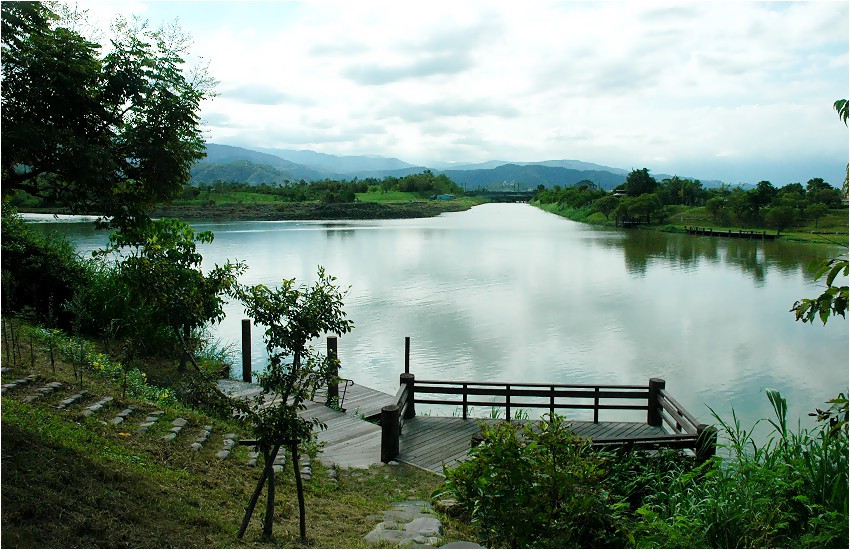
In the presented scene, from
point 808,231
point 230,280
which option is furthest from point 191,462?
point 808,231

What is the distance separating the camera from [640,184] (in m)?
98.3

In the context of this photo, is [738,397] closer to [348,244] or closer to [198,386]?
[198,386]

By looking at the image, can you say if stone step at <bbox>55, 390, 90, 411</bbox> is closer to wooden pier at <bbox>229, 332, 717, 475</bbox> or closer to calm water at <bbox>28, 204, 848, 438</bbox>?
wooden pier at <bbox>229, 332, 717, 475</bbox>

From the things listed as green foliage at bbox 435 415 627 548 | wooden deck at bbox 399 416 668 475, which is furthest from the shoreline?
green foliage at bbox 435 415 627 548

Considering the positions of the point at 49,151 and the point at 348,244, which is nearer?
the point at 49,151

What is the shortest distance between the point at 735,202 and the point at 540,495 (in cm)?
7458

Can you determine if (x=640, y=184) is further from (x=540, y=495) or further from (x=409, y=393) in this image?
(x=540, y=495)

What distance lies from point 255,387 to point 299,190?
333ft

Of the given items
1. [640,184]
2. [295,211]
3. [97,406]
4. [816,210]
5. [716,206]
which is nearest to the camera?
[97,406]

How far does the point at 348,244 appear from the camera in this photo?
51719mm

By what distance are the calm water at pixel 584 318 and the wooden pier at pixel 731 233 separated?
39.6 feet

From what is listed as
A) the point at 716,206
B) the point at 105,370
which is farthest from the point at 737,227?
the point at 105,370

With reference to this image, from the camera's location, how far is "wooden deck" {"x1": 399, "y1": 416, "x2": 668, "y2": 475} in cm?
940

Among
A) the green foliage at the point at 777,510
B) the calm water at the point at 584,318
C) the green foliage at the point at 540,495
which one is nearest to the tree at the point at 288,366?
the green foliage at the point at 540,495
